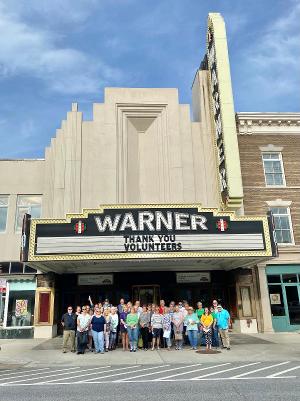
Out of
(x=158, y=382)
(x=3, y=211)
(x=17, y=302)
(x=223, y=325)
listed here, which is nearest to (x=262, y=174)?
(x=223, y=325)

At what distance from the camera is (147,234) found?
16.4 m

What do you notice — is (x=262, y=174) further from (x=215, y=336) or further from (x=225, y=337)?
(x=225, y=337)

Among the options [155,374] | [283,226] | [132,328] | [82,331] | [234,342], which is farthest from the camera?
[283,226]

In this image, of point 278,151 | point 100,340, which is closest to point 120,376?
point 100,340

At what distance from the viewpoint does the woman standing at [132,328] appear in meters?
14.0

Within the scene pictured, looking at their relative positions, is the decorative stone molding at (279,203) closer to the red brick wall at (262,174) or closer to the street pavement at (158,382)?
the red brick wall at (262,174)

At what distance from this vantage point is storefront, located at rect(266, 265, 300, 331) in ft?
65.9

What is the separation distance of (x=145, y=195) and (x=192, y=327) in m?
8.91

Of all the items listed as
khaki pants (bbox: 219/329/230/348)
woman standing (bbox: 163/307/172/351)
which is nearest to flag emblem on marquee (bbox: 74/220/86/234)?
woman standing (bbox: 163/307/172/351)

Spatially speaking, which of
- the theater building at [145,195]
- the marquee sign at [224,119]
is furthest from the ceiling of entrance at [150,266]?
the marquee sign at [224,119]

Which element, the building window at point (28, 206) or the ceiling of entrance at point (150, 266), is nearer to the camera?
the ceiling of entrance at point (150, 266)

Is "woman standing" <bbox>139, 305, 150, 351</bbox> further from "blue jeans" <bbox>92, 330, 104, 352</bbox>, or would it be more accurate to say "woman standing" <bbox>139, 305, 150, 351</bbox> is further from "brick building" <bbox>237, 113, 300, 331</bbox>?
"brick building" <bbox>237, 113, 300, 331</bbox>

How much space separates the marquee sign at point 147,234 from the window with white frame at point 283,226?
441 cm

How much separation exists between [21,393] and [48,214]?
13.8 metres
